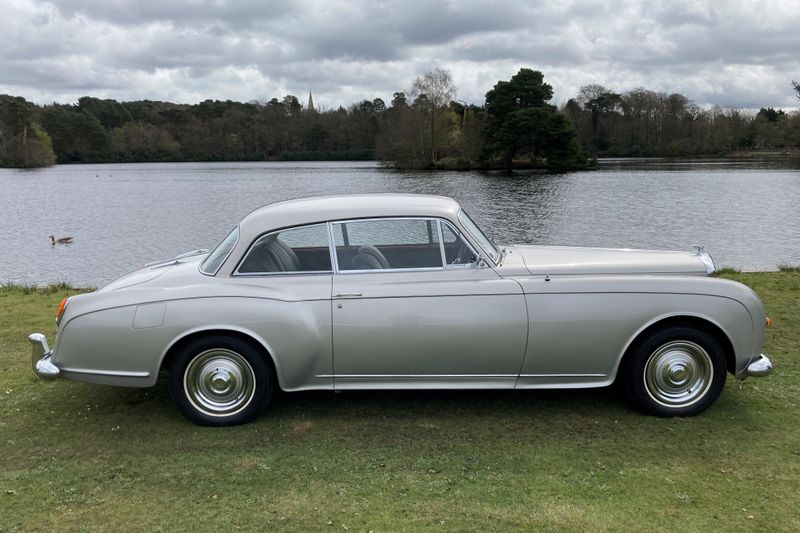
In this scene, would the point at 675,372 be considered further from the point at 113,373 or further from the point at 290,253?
the point at 113,373

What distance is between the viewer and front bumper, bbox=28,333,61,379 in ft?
14.4

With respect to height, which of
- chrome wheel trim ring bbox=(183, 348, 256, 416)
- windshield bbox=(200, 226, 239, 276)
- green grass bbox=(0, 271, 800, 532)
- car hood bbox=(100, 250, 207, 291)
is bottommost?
green grass bbox=(0, 271, 800, 532)

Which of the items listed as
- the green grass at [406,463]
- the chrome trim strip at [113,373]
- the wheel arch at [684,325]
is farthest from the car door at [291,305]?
the wheel arch at [684,325]

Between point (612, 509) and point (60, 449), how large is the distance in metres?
3.69

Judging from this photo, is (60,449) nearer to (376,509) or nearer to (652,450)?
(376,509)

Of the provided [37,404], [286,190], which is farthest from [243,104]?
[37,404]

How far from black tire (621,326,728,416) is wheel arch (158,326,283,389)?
8.75 ft

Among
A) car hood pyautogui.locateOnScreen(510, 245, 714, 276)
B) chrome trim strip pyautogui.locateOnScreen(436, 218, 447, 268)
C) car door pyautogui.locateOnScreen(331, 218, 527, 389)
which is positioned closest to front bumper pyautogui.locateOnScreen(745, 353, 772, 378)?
car hood pyautogui.locateOnScreen(510, 245, 714, 276)

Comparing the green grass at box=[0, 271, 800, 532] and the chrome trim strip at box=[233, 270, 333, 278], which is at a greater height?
the chrome trim strip at box=[233, 270, 333, 278]

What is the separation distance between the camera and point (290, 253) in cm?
470

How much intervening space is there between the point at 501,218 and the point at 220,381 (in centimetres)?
2391

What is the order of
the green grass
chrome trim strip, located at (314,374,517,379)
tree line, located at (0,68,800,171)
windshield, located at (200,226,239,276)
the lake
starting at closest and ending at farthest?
the green grass, chrome trim strip, located at (314,374,517,379), windshield, located at (200,226,239,276), the lake, tree line, located at (0,68,800,171)

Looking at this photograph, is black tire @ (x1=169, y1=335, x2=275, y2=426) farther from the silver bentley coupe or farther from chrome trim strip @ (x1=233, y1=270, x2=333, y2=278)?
chrome trim strip @ (x1=233, y1=270, x2=333, y2=278)

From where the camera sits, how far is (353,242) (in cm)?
468
